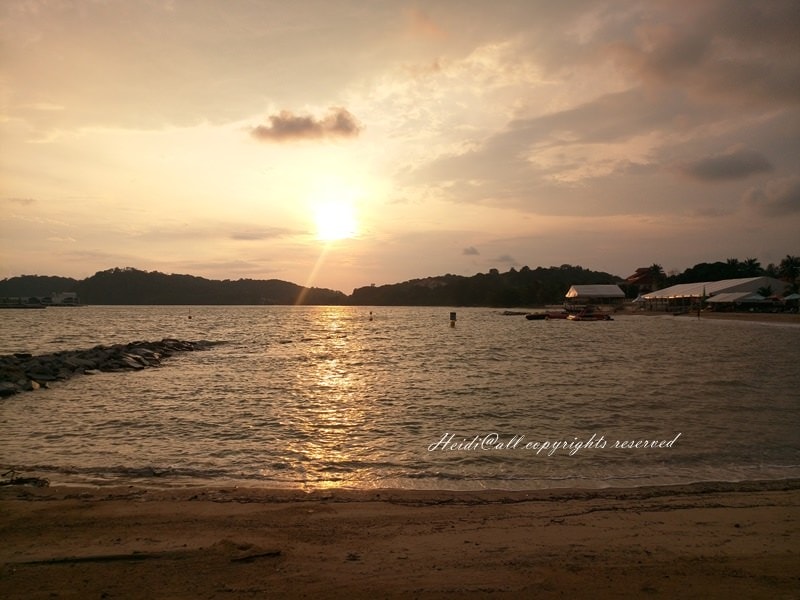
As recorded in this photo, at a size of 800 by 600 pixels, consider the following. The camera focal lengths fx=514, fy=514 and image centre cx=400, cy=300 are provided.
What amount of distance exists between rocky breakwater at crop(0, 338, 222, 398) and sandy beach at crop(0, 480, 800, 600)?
1756cm

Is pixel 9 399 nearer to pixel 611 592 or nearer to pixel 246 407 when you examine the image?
pixel 246 407

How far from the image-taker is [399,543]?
675cm

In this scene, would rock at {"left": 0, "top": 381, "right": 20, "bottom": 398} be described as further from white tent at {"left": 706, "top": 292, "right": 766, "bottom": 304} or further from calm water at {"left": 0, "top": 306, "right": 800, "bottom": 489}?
white tent at {"left": 706, "top": 292, "right": 766, "bottom": 304}

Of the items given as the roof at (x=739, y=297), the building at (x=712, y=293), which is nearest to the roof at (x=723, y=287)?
the building at (x=712, y=293)

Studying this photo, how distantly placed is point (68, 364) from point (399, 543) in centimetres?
2871

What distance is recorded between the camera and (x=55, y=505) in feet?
26.8

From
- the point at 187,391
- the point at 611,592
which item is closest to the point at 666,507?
the point at 611,592

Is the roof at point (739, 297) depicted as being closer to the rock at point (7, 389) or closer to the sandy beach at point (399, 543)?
the sandy beach at point (399, 543)

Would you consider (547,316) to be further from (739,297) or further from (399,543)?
(399,543)

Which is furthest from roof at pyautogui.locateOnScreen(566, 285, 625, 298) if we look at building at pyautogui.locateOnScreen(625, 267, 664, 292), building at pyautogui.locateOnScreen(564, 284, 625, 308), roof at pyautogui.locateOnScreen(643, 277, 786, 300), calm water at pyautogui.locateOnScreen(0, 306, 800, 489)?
calm water at pyautogui.locateOnScreen(0, 306, 800, 489)

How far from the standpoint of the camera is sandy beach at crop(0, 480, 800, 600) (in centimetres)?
556

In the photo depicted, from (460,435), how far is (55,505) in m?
8.87

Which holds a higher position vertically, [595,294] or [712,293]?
[595,294]

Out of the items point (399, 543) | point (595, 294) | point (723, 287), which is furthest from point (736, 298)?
point (399, 543)
